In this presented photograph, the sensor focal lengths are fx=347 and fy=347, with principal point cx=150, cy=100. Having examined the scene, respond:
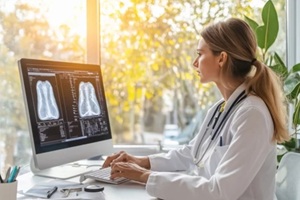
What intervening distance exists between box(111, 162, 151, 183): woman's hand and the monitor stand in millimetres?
256

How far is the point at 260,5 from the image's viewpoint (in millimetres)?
2223

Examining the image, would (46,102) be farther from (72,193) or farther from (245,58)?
(245,58)

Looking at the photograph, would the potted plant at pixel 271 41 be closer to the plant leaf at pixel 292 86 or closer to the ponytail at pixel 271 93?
the plant leaf at pixel 292 86

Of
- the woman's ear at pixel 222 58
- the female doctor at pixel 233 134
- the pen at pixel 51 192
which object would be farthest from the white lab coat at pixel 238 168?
the pen at pixel 51 192

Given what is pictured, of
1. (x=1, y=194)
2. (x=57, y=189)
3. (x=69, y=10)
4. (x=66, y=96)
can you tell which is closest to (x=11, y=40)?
(x=69, y=10)

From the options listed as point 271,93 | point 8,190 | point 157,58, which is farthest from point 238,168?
point 157,58

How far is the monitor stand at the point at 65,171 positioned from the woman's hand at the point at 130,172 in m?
0.26

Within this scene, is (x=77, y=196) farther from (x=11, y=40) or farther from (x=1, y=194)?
(x=11, y=40)

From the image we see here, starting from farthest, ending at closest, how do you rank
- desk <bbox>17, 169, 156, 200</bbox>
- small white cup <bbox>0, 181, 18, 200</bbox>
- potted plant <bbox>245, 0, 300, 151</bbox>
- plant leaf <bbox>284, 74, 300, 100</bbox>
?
potted plant <bbox>245, 0, 300, 151</bbox> < plant leaf <bbox>284, 74, 300, 100</bbox> < desk <bbox>17, 169, 156, 200</bbox> < small white cup <bbox>0, 181, 18, 200</bbox>

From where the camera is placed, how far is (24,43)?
6.68 ft

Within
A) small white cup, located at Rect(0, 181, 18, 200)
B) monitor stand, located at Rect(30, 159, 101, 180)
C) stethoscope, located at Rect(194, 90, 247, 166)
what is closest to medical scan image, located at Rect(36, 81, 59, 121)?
monitor stand, located at Rect(30, 159, 101, 180)

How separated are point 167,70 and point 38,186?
1.27m

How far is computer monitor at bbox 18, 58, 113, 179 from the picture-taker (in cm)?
128

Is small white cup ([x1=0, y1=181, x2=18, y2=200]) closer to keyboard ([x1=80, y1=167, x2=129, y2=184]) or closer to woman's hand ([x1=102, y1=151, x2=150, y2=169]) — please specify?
keyboard ([x1=80, y1=167, x2=129, y2=184])
